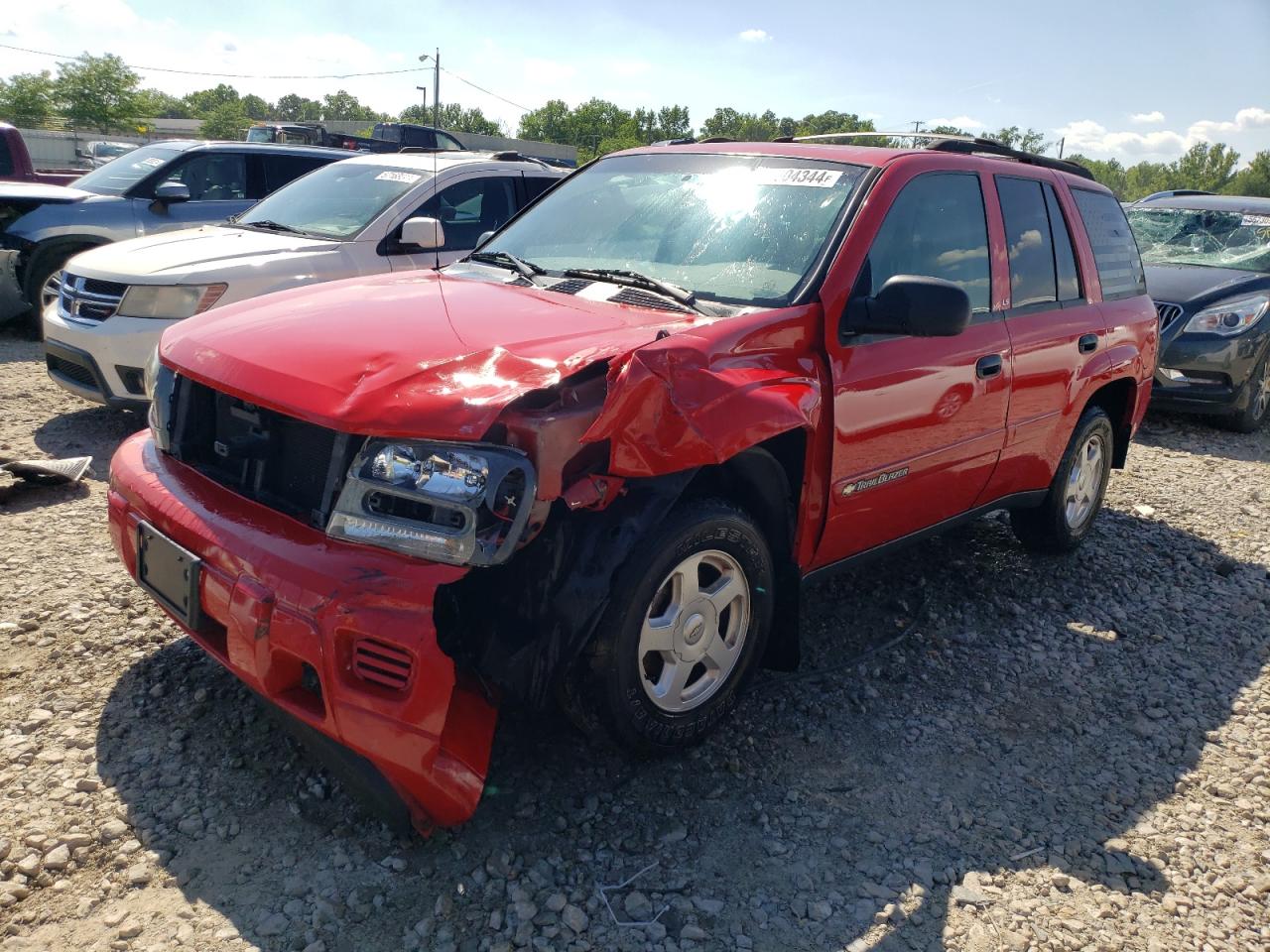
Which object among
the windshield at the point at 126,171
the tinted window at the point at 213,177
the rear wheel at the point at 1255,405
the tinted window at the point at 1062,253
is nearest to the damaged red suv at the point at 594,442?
the tinted window at the point at 1062,253

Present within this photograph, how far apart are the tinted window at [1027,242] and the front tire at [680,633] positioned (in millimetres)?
1899

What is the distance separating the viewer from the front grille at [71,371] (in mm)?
5513

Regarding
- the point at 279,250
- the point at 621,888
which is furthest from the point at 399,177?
the point at 621,888

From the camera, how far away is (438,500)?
2246mm

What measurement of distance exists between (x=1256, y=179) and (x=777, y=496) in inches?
2801

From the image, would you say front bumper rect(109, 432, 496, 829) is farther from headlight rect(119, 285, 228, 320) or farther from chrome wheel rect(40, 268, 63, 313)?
chrome wheel rect(40, 268, 63, 313)

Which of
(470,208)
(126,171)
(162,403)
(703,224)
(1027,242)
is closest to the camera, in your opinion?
(162,403)

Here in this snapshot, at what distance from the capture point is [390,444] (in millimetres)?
2336

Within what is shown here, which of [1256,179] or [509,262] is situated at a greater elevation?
[1256,179]

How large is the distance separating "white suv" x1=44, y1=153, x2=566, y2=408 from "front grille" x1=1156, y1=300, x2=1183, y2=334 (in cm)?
514

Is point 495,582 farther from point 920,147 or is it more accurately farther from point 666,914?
point 920,147

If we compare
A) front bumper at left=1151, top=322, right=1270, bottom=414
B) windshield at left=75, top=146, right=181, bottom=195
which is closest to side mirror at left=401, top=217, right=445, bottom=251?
windshield at left=75, top=146, right=181, bottom=195

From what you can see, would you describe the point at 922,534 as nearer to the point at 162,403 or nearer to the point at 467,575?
the point at 467,575

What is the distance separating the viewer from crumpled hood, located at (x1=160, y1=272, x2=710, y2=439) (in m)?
2.29
